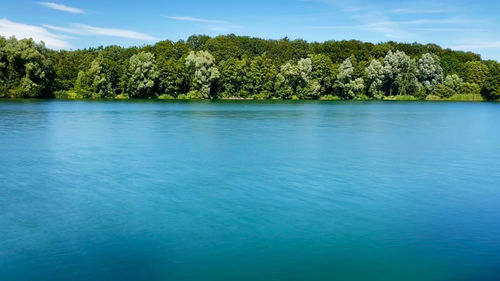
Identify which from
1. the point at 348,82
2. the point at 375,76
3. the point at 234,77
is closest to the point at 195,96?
the point at 234,77

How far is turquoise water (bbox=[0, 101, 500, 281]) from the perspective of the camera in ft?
30.0

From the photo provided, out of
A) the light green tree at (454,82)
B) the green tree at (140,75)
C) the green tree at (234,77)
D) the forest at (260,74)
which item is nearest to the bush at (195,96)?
the forest at (260,74)

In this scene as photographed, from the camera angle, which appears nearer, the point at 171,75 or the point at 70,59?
the point at 171,75

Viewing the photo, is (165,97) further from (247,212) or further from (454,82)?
(247,212)

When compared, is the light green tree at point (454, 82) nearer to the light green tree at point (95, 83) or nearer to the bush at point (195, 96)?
the bush at point (195, 96)

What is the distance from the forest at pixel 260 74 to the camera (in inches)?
3679

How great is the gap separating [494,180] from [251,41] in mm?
101100

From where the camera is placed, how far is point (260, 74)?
97312 mm

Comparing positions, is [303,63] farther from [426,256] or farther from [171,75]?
[426,256]

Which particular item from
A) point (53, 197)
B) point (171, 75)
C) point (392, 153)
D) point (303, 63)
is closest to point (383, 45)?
point (303, 63)

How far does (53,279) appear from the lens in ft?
27.8

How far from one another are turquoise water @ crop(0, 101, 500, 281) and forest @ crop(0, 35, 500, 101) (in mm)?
69352

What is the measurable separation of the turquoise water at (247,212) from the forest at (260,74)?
69.4 m

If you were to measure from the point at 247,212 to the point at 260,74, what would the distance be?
85938 mm
